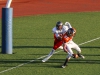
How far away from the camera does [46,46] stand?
1554 centimetres

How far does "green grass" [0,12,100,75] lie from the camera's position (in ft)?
40.3

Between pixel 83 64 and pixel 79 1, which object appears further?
pixel 79 1

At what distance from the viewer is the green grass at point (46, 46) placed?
12.3m

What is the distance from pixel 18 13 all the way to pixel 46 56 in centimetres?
1057

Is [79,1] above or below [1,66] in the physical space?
above

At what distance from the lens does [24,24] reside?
66.9ft

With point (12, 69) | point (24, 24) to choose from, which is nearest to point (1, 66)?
point (12, 69)

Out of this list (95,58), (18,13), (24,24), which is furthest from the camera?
(18,13)

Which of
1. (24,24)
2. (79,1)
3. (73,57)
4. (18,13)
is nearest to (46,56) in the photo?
(73,57)

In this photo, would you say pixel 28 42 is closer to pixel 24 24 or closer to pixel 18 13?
pixel 24 24

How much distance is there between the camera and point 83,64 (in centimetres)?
1284

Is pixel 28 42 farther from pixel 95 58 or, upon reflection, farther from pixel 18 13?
pixel 18 13

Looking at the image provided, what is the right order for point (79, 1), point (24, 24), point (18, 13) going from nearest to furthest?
point (24, 24)
point (18, 13)
point (79, 1)

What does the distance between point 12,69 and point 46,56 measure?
1.77 meters
